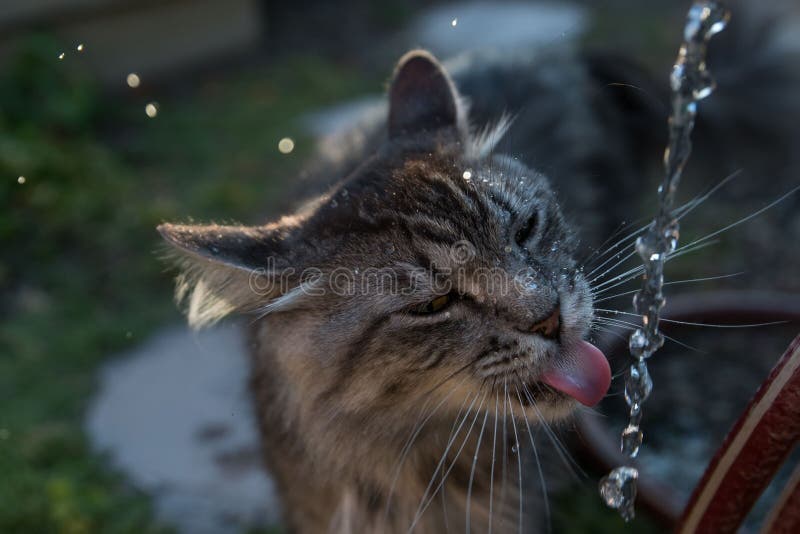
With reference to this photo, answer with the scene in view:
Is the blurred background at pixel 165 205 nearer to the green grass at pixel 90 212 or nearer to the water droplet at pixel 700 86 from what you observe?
the green grass at pixel 90 212

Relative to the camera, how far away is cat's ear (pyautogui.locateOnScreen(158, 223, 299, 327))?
1.51m

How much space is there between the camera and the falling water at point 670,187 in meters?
1.34

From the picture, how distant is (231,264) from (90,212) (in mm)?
2973

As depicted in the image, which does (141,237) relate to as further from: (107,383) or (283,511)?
(283,511)

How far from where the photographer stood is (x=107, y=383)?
324 cm

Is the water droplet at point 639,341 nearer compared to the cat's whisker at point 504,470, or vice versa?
the water droplet at point 639,341

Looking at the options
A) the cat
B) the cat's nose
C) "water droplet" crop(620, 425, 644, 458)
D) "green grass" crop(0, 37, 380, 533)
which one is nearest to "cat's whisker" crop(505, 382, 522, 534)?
the cat

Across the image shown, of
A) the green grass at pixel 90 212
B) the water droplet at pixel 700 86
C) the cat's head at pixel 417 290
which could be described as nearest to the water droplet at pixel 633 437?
the cat's head at pixel 417 290

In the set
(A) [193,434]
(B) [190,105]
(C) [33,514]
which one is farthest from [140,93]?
(C) [33,514]

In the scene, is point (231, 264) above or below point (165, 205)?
below

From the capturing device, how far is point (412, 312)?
156 centimetres

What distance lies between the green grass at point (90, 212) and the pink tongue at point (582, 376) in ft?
3.65

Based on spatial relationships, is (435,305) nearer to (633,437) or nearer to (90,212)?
(633,437)

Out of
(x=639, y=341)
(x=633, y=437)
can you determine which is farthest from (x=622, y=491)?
(x=639, y=341)
